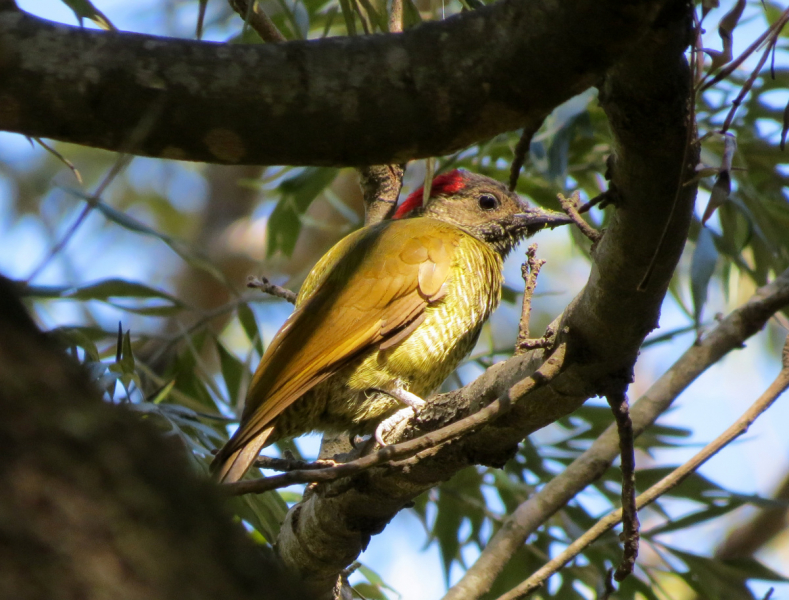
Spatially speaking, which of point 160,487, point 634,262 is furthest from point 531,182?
point 160,487

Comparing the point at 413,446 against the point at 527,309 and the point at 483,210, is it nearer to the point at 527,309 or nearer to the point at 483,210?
the point at 527,309

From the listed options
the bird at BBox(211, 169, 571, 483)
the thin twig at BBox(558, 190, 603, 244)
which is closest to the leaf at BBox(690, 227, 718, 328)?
the bird at BBox(211, 169, 571, 483)

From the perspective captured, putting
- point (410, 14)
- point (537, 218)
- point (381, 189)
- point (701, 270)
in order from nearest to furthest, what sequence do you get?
point (410, 14) < point (701, 270) < point (381, 189) < point (537, 218)

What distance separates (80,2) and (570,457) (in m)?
3.14

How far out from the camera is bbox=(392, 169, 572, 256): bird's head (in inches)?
170

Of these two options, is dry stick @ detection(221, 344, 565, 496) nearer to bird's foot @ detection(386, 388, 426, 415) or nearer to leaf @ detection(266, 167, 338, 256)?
bird's foot @ detection(386, 388, 426, 415)

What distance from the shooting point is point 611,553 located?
405 cm

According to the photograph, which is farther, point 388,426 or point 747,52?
point 388,426

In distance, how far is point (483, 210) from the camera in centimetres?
439

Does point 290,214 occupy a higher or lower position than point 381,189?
higher

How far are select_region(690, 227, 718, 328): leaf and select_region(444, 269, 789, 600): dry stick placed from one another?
7.7 inches

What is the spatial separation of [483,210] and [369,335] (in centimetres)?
134

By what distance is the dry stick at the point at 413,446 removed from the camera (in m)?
1.69

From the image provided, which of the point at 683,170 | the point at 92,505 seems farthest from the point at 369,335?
the point at 92,505
